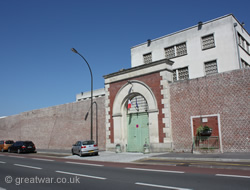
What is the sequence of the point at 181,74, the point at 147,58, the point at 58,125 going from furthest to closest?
the point at 147,58
the point at 58,125
the point at 181,74

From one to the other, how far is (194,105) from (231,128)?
2.88 meters

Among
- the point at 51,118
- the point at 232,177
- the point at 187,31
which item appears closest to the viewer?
the point at 232,177

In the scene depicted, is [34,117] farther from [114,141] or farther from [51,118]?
[114,141]

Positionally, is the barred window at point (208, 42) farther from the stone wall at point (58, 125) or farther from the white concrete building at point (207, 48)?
the stone wall at point (58, 125)

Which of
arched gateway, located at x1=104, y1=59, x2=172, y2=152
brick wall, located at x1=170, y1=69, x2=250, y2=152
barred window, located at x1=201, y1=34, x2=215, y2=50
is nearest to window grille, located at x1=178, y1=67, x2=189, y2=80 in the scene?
barred window, located at x1=201, y1=34, x2=215, y2=50

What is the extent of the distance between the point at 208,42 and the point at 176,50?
3701 millimetres

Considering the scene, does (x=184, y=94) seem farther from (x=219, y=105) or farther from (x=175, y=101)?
(x=219, y=105)

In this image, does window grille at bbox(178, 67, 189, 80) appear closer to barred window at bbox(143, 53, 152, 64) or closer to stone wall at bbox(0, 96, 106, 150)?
barred window at bbox(143, 53, 152, 64)

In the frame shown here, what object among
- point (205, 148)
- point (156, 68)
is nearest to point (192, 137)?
point (205, 148)

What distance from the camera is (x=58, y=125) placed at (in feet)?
96.4

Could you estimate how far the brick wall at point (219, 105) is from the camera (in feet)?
47.7

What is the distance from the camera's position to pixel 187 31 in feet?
86.2

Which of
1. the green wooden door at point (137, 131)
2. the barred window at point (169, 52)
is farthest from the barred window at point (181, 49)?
the green wooden door at point (137, 131)

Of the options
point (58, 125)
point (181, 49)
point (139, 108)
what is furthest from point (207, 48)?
point (58, 125)
